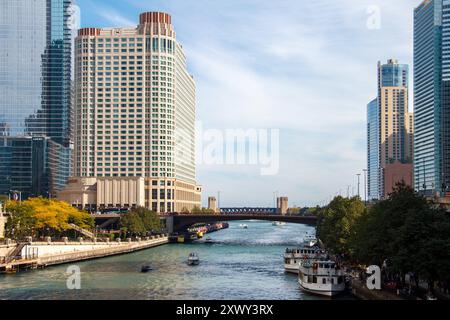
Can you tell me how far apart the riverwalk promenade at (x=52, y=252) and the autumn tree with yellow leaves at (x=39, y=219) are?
7.07 metres

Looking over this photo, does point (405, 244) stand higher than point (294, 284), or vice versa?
point (405, 244)

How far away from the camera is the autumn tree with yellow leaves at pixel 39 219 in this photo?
105375 millimetres

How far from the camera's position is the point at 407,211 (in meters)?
57.3

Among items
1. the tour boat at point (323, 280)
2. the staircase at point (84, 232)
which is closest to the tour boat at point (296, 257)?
the tour boat at point (323, 280)

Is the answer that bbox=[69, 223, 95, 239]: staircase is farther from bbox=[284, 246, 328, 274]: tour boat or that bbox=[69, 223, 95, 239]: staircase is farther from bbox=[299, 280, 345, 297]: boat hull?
bbox=[299, 280, 345, 297]: boat hull

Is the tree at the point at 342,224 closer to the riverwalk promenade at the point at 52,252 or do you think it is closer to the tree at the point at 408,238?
the tree at the point at 408,238

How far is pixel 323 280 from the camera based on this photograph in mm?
64062

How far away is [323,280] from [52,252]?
158ft

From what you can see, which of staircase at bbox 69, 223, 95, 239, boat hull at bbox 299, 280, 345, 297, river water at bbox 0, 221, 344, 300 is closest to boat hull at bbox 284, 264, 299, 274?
river water at bbox 0, 221, 344, 300
